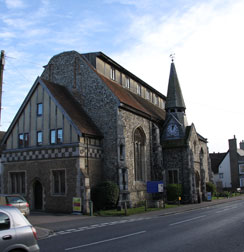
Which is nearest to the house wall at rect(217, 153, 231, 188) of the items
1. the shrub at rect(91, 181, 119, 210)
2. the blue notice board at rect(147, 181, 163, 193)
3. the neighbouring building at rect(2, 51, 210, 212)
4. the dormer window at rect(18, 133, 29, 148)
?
the neighbouring building at rect(2, 51, 210, 212)

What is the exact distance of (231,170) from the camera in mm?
59594

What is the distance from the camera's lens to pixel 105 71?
103 feet

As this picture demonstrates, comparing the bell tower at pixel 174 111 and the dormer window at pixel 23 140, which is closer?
the dormer window at pixel 23 140

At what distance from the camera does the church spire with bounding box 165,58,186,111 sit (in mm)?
38269

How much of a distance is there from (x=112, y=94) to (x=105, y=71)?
18.8ft

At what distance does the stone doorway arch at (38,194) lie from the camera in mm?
25078

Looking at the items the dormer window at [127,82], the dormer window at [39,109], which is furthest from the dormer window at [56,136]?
the dormer window at [127,82]

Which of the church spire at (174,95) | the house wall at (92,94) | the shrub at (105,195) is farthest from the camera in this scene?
the church spire at (174,95)

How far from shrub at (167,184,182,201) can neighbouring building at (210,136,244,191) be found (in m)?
27.1

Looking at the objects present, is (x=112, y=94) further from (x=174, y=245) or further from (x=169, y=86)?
(x=174, y=245)

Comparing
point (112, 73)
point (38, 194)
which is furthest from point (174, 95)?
point (38, 194)

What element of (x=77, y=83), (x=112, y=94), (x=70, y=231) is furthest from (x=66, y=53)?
(x=70, y=231)

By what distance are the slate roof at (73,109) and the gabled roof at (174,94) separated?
14316 mm

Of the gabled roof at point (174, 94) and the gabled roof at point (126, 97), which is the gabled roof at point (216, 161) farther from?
the gabled roof at point (126, 97)
